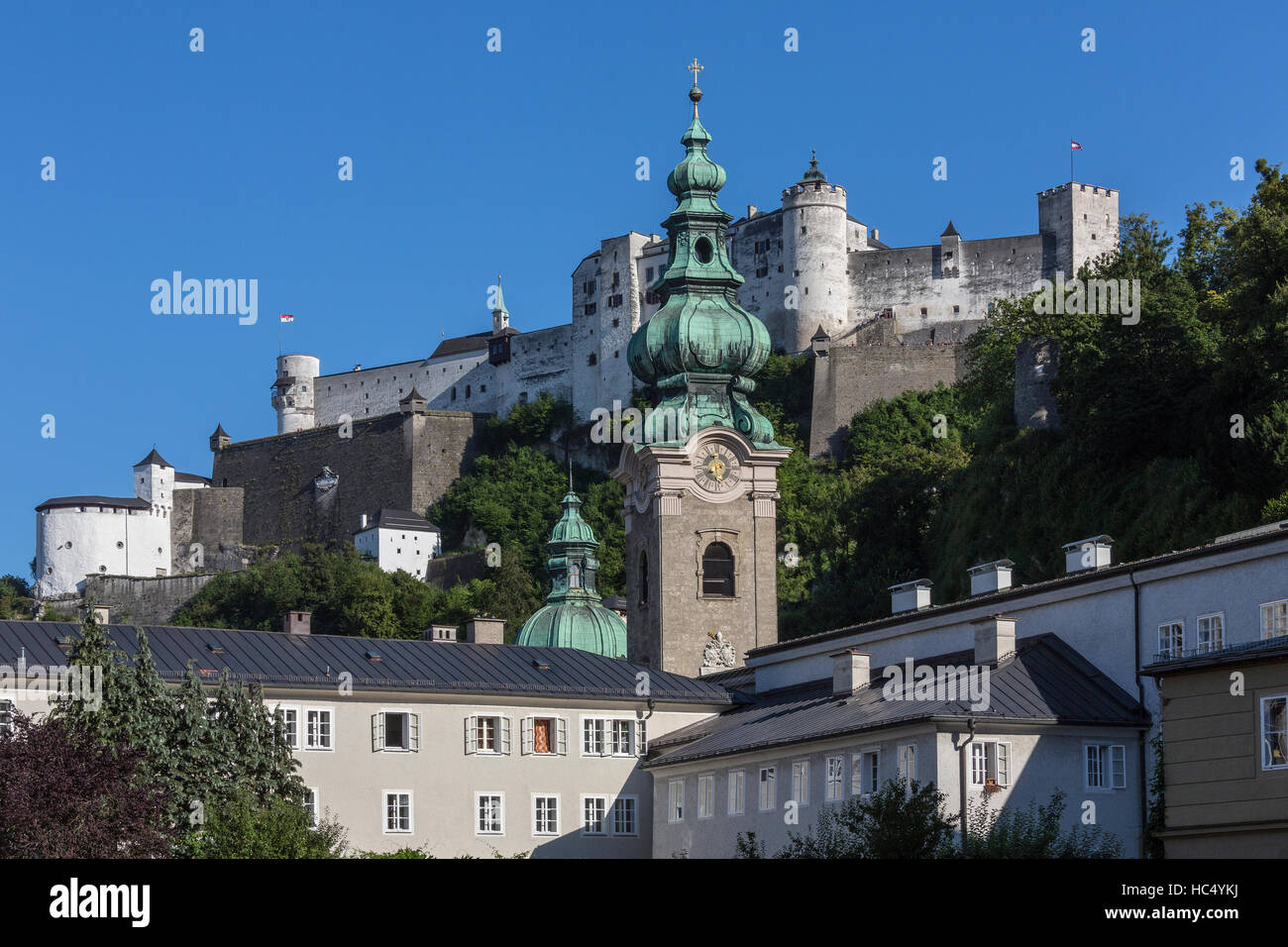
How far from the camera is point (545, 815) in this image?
45.9 meters

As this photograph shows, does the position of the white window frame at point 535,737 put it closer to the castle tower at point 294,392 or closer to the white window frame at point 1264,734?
the white window frame at point 1264,734

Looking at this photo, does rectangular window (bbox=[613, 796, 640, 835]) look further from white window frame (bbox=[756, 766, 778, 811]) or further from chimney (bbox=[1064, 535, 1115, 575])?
chimney (bbox=[1064, 535, 1115, 575])

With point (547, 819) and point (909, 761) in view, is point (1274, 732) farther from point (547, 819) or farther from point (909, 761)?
point (547, 819)

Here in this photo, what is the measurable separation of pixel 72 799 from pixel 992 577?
19062 millimetres

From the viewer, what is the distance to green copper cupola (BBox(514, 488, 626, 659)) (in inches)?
2547

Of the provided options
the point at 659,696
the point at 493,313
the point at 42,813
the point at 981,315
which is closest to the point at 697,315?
the point at 659,696

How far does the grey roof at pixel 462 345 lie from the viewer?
14375 centimetres

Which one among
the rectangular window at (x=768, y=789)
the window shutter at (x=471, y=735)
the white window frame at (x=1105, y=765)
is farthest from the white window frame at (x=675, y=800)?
the white window frame at (x=1105, y=765)

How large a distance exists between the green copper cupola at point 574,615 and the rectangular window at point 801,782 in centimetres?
1937

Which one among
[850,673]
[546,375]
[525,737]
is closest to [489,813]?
[525,737]
